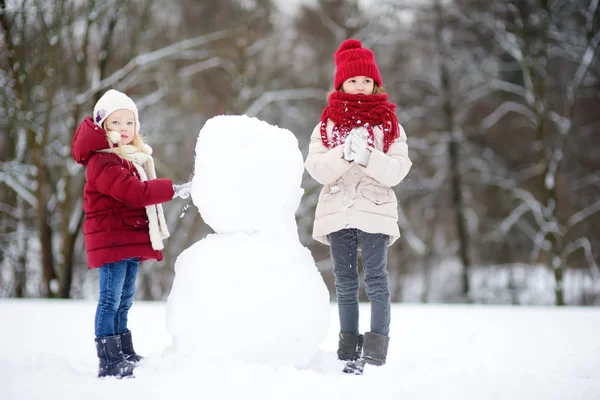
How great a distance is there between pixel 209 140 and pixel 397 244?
765cm

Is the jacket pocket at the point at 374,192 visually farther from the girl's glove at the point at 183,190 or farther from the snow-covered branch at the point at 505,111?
the snow-covered branch at the point at 505,111

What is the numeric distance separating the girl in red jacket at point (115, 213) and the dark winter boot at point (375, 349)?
1175 mm

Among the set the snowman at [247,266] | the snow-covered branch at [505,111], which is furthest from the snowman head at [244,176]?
the snow-covered branch at [505,111]

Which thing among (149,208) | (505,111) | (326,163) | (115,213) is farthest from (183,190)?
(505,111)

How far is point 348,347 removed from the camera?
2.76 meters

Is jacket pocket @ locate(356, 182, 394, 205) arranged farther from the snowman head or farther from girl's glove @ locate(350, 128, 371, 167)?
the snowman head

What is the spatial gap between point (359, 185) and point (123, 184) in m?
1.22

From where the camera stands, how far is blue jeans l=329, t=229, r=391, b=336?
2631mm

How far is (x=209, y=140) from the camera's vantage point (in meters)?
2.58

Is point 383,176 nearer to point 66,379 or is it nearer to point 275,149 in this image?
point 275,149

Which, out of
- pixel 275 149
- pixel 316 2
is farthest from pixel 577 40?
pixel 275 149

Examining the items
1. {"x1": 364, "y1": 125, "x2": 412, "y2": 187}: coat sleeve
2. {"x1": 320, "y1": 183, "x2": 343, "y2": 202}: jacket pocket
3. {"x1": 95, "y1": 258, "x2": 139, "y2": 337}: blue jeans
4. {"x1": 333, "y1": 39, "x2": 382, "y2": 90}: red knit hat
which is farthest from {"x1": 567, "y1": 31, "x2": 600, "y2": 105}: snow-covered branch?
{"x1": 95, "y1": 258, "x2": 139, "y2": 337}: blue jeans

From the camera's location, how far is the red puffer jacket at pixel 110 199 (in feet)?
8.28

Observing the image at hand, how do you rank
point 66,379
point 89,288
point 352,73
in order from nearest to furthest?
1. point 66,379
2. point 352,73
3. point 89,288
